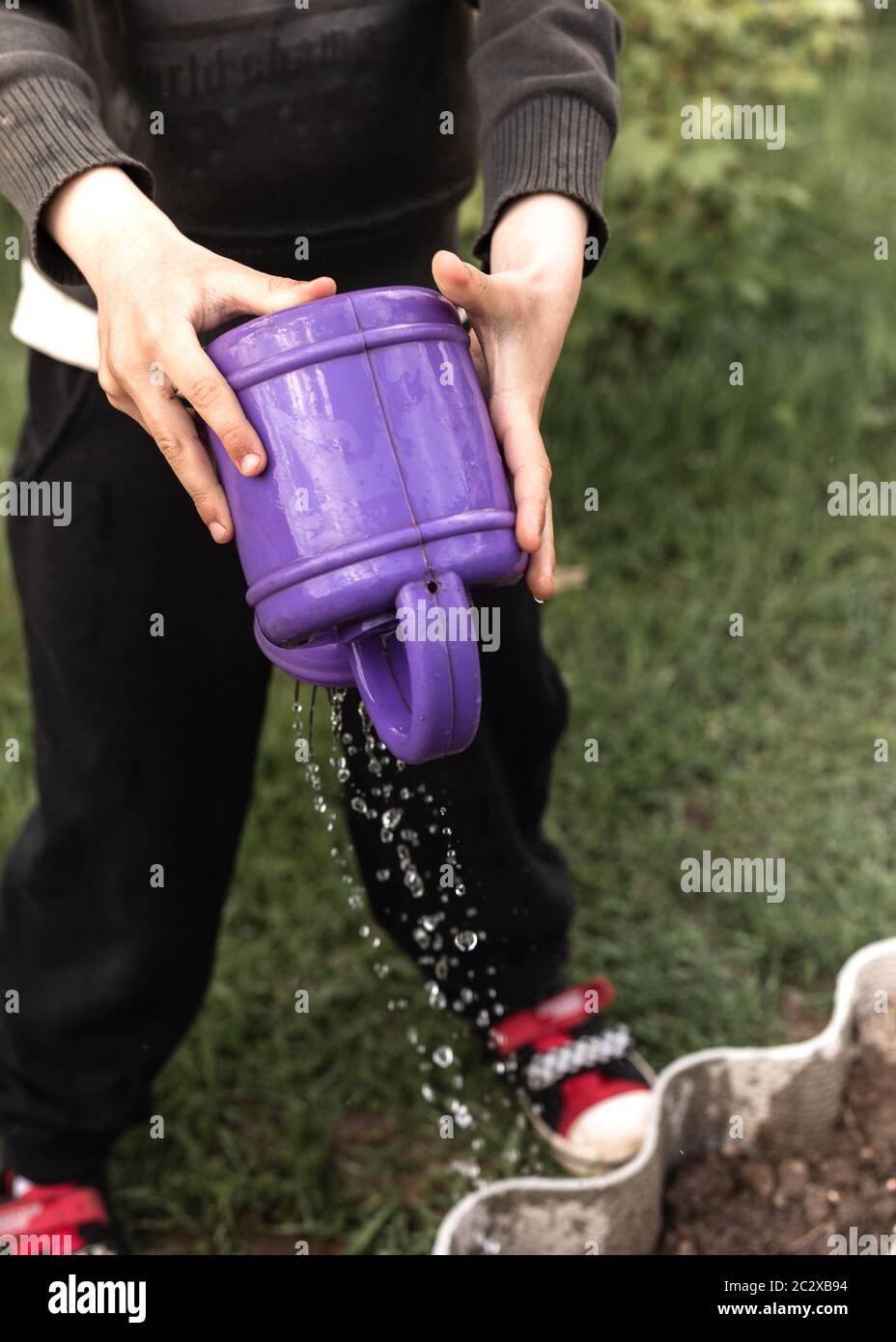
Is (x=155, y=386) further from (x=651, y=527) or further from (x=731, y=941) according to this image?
(x=651, y=527)

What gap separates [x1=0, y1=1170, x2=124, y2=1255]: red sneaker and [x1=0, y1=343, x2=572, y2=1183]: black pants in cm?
3

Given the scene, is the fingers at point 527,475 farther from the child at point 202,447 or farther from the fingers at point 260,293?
the fingers at point 260,293

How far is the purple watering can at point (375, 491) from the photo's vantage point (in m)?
1.12

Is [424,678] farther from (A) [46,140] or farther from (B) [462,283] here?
(A) [46,140]

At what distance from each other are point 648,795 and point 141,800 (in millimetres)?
1183

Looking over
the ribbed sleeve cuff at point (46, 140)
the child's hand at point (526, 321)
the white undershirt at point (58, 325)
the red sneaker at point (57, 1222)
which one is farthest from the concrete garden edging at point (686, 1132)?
the ribbed sleeve cuff at point (46, 140)

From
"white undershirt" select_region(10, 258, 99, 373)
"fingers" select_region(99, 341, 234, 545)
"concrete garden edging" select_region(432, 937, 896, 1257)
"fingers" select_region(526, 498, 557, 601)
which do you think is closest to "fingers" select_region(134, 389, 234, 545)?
"fingers" select_region(99, 341, 234, 545)

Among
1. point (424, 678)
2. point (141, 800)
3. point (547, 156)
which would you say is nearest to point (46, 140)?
point (547, 156)

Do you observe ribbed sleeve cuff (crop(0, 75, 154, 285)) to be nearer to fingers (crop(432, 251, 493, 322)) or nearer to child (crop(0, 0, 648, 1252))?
child (crop(0, 0, 648, 1252))

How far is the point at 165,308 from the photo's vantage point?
1.14m

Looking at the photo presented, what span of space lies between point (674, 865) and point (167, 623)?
119cm

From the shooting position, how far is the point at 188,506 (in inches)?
63.6
